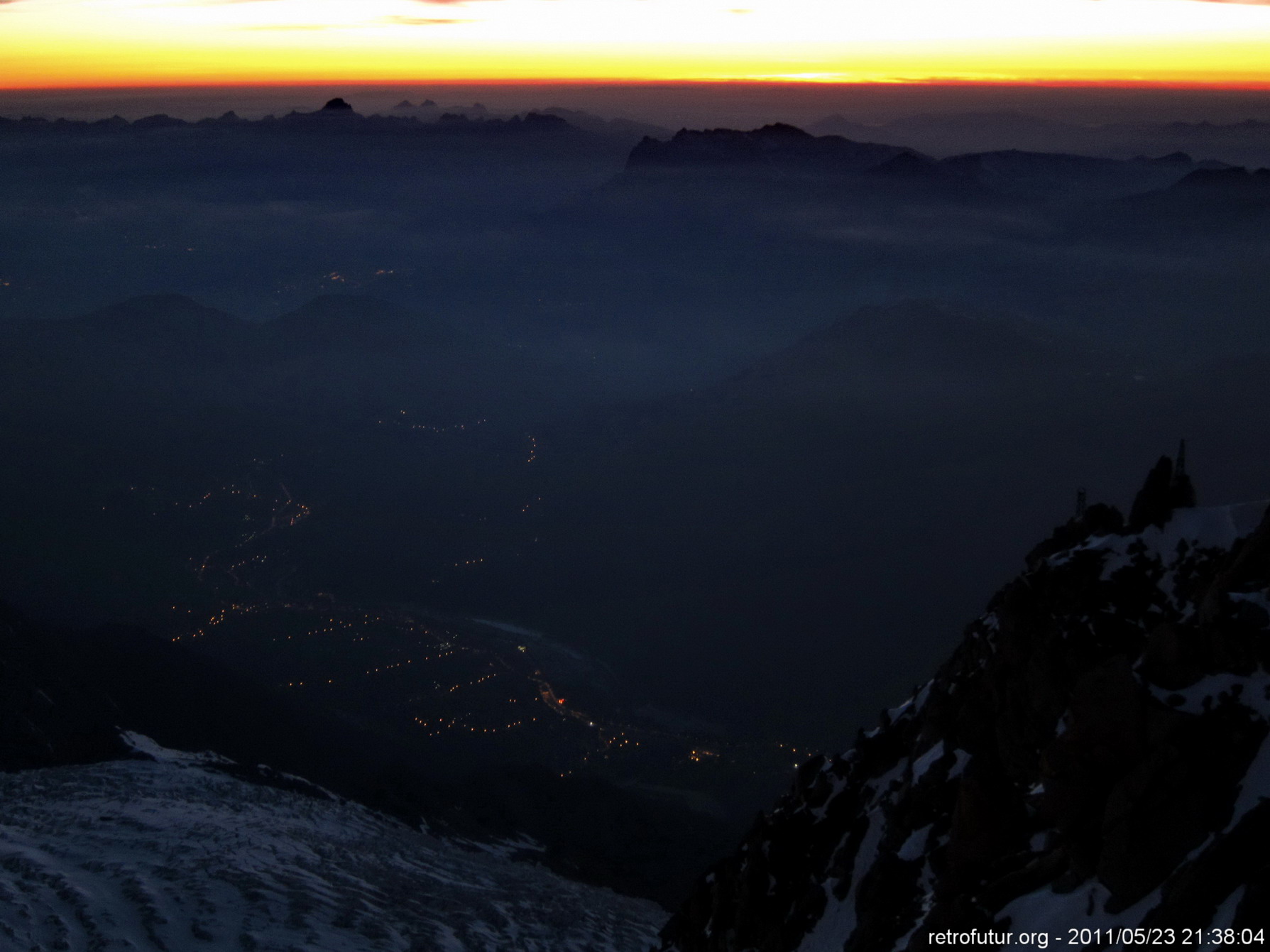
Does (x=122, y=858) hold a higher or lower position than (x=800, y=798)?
lower

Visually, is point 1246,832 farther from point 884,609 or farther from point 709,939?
point 884,609

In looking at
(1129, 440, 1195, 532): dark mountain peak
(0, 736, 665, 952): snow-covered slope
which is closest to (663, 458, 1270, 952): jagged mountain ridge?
(1129, 440, 1195, 532): dark mountain peak

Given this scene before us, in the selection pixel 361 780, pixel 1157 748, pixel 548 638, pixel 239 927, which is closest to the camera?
pixel 1157 748

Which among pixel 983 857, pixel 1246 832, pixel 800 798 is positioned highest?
pixel 1246 832

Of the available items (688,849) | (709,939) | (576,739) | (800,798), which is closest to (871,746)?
(800,798)

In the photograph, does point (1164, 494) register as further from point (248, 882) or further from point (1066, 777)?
point (248, 882)

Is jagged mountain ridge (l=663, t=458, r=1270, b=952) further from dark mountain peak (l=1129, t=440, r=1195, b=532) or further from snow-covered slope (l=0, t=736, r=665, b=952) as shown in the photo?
snow-covered slope (l=0, t=736, r=665, b=952)

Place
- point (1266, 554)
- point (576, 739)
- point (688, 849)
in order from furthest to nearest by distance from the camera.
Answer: point (576, 739)
point (688, 849)
point (1266, 554)
